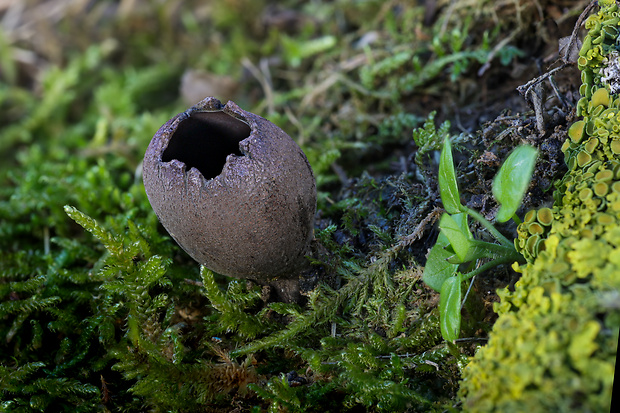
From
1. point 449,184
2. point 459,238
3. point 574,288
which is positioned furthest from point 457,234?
point 574,288

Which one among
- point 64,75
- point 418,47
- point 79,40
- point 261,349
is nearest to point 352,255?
point 261,349

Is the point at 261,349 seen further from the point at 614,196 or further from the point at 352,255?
the point at 614,196

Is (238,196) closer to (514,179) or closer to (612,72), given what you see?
(514,179)

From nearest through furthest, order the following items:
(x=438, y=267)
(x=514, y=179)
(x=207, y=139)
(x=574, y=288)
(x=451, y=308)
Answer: (x=574, y=288) → (x=514, y=179) → (x=451, y=308) → (x=438, y=267) → (x=207, y=139)

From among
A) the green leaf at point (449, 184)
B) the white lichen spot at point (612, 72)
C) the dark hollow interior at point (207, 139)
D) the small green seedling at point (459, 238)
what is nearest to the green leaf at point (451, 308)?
the small green seedling at point (459, 238)

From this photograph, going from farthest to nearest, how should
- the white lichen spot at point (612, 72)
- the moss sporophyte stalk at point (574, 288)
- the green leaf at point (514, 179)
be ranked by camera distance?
the white lichen spot at point (612, 72) → the green leaf at point (514, 179) → the moss sporophyte stalk at point (574, 288)

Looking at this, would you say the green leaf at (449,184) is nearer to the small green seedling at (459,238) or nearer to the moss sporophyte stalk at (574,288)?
the small green seedling at (459,238)
